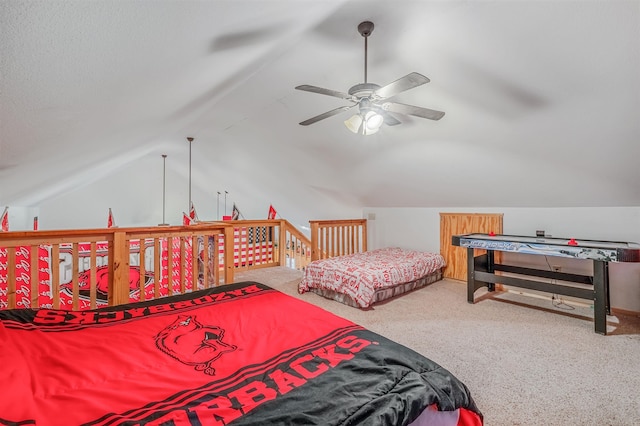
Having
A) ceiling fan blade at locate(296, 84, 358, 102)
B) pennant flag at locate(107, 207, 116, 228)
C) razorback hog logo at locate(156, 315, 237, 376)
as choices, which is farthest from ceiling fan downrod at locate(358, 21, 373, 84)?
pennant flag at locate(107, 207, 116, 228)

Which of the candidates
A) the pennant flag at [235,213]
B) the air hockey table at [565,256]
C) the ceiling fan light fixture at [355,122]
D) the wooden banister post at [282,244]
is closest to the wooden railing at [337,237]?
the wooden banister post at [282,244]

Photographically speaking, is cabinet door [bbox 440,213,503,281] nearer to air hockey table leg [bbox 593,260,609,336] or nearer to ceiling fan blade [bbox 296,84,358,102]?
air hockey table leg [bbox 593,260,609,336]

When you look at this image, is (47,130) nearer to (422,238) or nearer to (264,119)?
(264,119)

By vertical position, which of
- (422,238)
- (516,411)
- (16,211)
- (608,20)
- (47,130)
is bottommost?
(516,411)

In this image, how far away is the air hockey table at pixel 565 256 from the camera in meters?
2.68

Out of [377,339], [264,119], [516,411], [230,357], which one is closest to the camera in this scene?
[230,357]

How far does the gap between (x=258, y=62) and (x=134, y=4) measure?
1.55 metres

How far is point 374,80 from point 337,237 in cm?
304

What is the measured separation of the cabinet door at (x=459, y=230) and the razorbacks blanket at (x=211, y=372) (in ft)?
11.7

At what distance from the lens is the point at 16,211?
5.86m

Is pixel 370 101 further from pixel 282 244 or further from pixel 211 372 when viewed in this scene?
pixel 282 244

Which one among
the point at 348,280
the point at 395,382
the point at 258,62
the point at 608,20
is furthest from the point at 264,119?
the point at 395,382

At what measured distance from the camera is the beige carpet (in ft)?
5.70

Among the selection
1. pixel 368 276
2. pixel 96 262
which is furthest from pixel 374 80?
pixel 96 262
